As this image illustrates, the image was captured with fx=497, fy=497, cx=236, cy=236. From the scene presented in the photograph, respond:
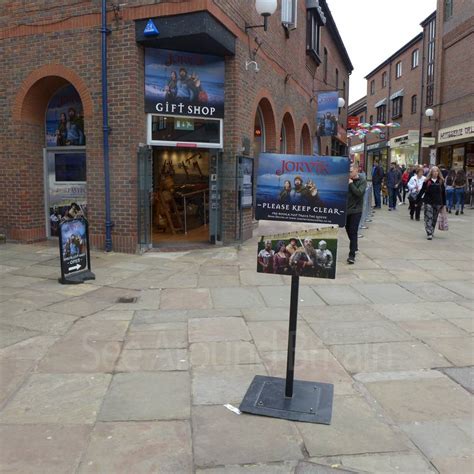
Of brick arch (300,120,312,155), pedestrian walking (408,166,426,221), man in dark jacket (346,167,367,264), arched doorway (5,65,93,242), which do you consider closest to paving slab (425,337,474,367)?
man in dark jacket (346,167,367,264)

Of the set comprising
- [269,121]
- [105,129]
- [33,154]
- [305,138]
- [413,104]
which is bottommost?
[33,154]

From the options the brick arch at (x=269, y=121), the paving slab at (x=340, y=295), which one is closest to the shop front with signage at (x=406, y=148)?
the brick arch at (x=269, y=121)

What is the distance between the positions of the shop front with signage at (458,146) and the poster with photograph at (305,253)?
72.3 ft

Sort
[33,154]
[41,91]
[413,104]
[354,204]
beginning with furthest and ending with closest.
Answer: [413,104] < [33,154] < [41,91] < [354,204]

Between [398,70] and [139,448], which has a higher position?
[398,70]

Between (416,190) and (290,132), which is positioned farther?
(290,132)

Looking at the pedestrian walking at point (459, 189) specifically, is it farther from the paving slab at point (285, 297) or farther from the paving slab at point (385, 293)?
the paving slab at point (285, 297)

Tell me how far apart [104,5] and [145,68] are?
50.6 inches

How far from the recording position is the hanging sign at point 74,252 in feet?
23.0

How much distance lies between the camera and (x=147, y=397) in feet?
12.4

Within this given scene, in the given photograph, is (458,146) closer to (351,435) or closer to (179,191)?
(179,191)

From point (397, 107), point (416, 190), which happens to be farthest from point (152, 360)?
point (397, 107)

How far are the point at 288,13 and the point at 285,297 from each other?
984cm

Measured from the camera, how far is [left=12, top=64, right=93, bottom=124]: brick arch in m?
9.52
